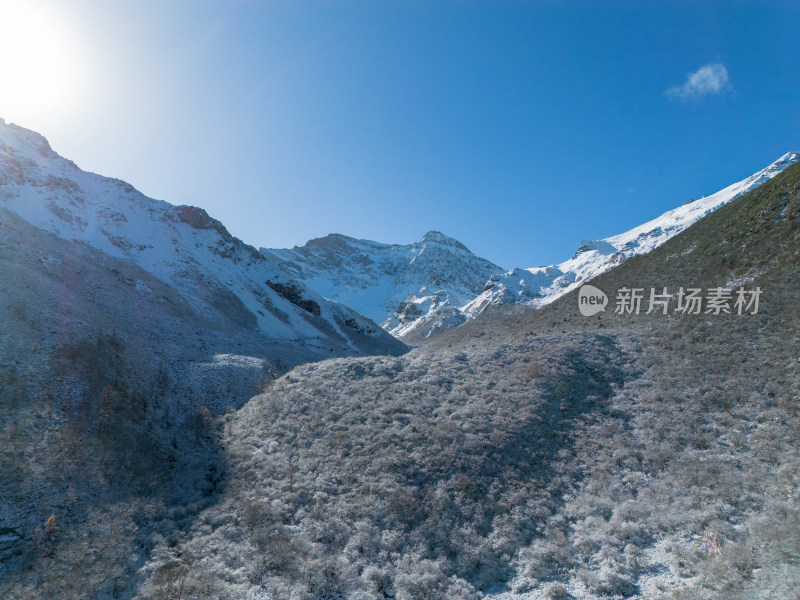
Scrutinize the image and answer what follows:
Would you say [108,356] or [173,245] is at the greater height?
[173,245]

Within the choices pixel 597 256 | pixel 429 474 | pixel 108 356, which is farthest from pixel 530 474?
pixel 597 256

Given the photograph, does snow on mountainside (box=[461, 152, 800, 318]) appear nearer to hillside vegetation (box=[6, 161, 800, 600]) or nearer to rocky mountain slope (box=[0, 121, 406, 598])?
rocky mountain slope (box=[0, 121, 406, 598])

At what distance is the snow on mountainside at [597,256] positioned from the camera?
103938 mm

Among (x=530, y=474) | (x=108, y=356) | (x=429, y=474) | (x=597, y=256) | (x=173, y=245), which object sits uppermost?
(x=597, y=256)

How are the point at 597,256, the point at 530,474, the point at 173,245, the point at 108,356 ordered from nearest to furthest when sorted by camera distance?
1. the point at 530,474
2. the point at 108,356
3. the point at 173,245
4. the point at 597,256

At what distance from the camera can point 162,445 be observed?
19.9 metres

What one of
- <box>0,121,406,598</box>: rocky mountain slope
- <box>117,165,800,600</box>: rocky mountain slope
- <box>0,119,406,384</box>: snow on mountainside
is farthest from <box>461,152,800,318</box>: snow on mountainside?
<box>117,165,800,600</box>: rocky mountain slope

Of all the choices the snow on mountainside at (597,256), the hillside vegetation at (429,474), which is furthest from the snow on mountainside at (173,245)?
the snow on mountainside at (597,256)

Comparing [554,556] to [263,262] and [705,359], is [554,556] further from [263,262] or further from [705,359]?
[263,262]

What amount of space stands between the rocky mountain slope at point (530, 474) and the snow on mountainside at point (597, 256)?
91058 mm

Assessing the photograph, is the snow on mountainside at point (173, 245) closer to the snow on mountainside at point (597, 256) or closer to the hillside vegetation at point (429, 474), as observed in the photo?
the hillside vegetation at point (429, 474)

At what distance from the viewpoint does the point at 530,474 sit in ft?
55.1

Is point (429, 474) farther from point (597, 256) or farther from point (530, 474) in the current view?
point (597, 256)

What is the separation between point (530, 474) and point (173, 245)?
6839 centimetres
